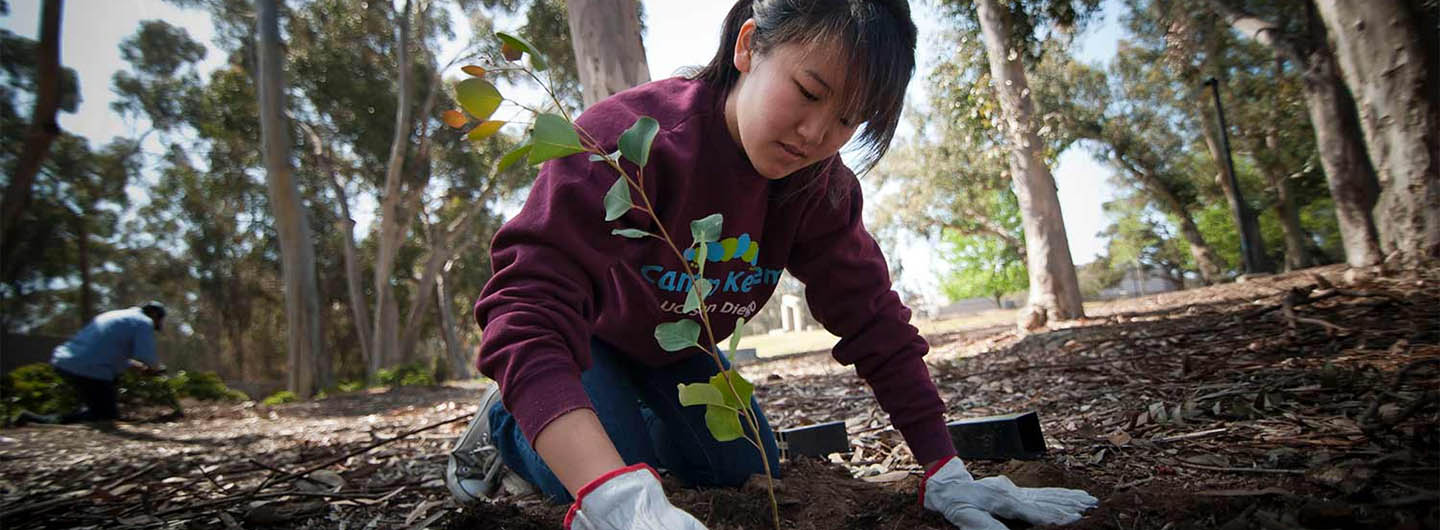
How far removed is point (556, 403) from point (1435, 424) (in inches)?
64.1

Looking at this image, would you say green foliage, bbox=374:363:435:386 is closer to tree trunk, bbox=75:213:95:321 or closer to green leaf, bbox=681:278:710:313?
tree trunk, bbox=75:213:95:321

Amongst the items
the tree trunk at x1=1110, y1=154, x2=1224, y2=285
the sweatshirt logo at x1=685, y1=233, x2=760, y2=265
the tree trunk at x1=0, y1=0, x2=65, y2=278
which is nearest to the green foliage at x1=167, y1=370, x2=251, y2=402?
the tree trunk at x1=0, y1=0, x2=65, y2=278

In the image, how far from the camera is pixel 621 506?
3.34ft

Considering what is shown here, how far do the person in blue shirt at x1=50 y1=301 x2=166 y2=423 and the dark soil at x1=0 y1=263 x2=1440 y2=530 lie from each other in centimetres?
250

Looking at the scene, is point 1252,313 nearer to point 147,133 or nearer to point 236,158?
point 236,158

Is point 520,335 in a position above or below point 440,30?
below

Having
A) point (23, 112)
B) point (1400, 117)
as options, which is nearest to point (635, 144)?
point (1400, 117)

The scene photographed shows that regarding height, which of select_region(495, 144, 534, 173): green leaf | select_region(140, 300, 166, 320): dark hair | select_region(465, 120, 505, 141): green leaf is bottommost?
select_region(495, 144, 534, 173): green leaf

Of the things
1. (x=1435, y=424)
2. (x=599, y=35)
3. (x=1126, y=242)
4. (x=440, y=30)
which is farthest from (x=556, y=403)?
(x=1126, y=242)

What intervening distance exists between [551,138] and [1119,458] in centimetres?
153

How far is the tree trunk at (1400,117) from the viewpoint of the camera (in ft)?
13.7

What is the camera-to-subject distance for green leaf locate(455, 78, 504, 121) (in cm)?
99

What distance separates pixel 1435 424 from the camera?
4.37 feet

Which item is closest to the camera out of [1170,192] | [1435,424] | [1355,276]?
[1435,424]
